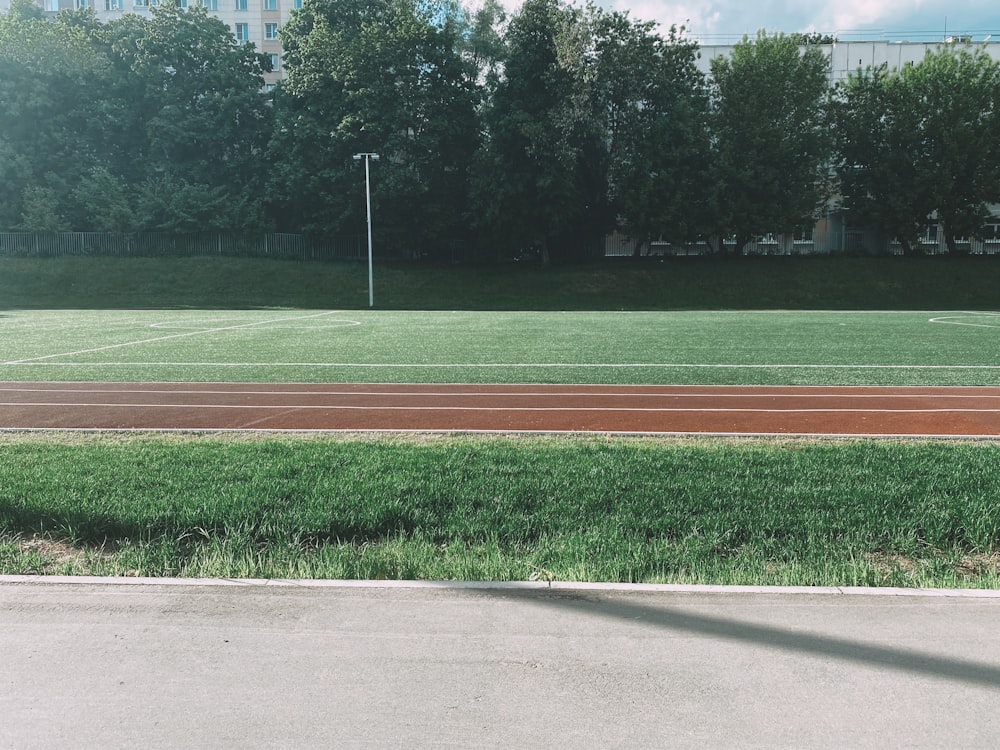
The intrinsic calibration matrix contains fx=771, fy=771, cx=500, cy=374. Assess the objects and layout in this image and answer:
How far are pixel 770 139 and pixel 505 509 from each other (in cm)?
4341

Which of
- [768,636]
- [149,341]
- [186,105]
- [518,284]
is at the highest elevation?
[186,105]

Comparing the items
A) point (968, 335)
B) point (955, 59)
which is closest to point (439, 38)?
point (955, 59)

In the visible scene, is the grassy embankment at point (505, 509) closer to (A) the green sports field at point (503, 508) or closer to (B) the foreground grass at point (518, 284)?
(A) the green sports field at point (503, 508)

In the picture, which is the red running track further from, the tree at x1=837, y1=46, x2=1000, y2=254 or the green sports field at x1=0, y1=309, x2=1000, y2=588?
the tree at x1=837, y1=46, x2=1000, y2=254

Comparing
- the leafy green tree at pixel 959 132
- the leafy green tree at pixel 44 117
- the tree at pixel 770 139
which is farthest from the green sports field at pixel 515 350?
the leafy green tree at pixel 44 117

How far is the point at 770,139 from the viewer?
43.3 metres

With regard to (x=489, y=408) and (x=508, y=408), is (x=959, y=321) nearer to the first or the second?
(x=508, y=408)

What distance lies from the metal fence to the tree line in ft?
2.85

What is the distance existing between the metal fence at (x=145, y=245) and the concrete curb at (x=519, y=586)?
44.8 m

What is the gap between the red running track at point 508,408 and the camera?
26.9 feet

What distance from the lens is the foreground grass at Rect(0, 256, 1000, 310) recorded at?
37.8 metres

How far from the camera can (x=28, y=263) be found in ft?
142

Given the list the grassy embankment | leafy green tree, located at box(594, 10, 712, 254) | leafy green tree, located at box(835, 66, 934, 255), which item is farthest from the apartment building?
the grassy embankment

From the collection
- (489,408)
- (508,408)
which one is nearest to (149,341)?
(489,408)
